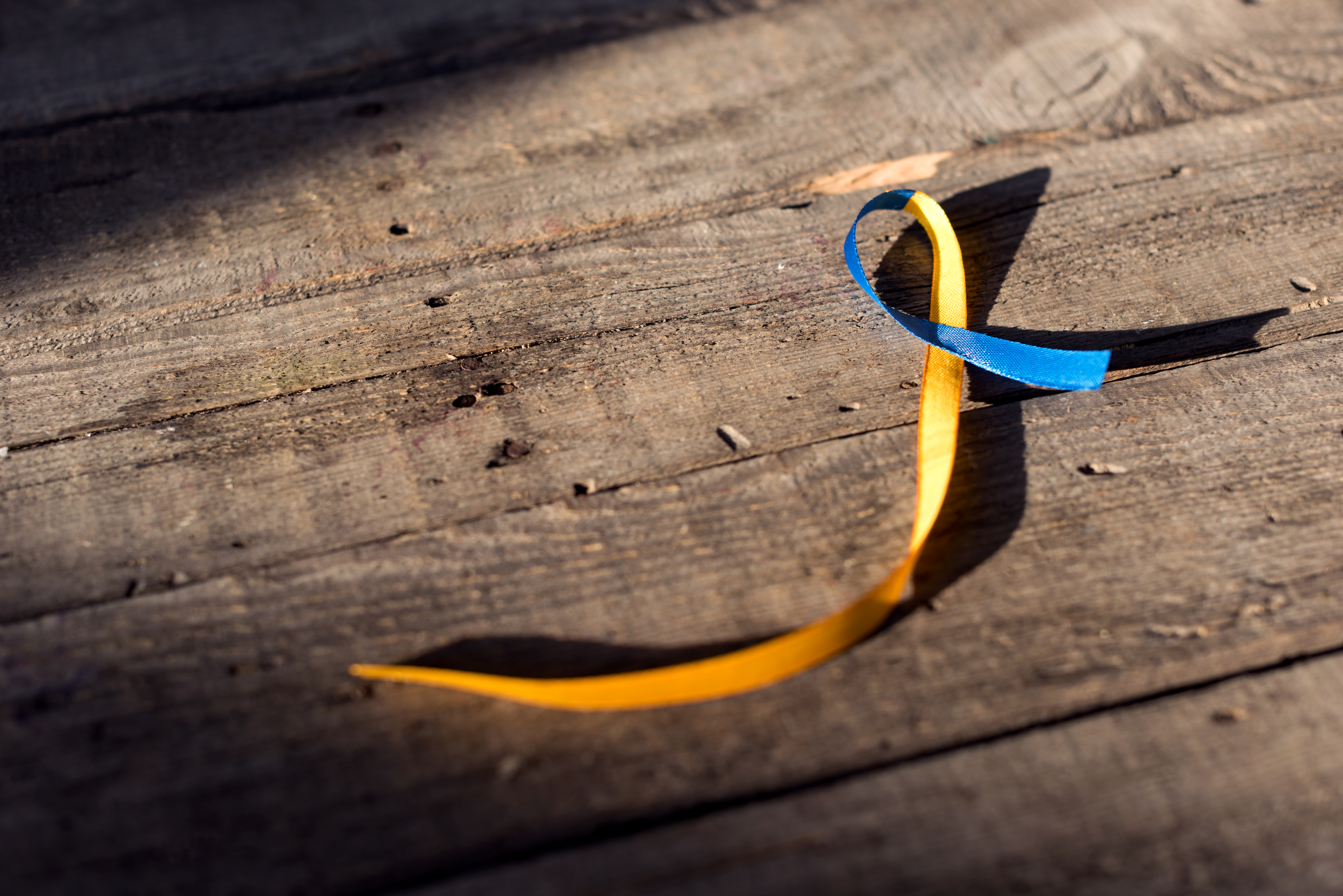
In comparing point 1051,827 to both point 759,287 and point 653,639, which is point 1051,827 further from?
point 759,287

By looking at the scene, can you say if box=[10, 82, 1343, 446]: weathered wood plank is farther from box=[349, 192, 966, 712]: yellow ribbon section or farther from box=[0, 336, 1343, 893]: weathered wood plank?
box=[349, 192, 966, 712]: yellow ribbon section

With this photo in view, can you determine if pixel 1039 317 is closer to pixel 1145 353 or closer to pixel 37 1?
pixel 1145 353

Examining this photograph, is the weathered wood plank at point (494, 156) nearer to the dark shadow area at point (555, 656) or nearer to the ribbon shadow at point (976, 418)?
the ribbon shadow at point (976, 418)

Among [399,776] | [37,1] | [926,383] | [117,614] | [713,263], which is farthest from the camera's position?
[37,1]

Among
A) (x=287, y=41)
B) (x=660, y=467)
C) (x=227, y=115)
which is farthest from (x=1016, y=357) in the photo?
(x=287, y=41)

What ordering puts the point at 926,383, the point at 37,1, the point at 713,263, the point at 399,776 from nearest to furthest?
the point at 399,776
the point at 926,383
the point at 713,263
the point at 37,1

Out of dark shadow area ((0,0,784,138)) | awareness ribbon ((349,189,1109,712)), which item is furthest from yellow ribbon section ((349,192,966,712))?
dark shadow area ((0,0,784,138))

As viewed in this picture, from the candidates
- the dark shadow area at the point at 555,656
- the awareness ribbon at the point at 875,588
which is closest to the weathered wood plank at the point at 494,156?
the awareness ribbon at the point at 875,588

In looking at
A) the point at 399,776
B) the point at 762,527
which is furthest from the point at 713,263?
the point at 399,776

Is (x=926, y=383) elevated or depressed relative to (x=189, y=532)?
elevated
